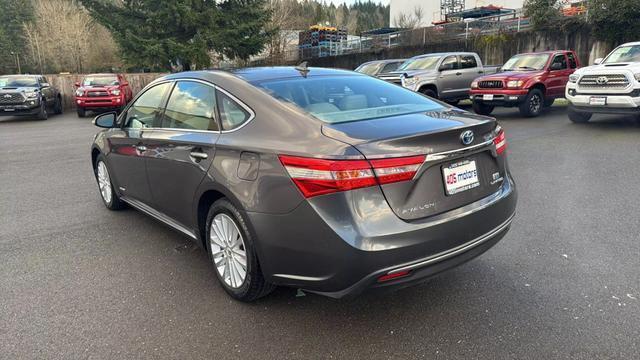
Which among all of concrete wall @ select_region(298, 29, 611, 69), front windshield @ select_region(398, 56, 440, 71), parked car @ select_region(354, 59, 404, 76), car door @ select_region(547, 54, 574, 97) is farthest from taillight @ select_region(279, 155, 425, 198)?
concrete wall @ select_region(298, 29, 611, 69)

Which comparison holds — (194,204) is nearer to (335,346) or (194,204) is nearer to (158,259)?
(158,259)

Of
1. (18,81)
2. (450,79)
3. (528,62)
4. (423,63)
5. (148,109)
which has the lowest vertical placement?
(450,79)

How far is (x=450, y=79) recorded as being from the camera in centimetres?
1544

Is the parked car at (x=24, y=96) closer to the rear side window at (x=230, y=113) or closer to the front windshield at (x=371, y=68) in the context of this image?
the front windshield at (x=371, y=68)

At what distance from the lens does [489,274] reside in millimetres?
3717

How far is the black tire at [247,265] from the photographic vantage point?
310cm

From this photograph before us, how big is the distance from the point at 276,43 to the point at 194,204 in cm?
3812

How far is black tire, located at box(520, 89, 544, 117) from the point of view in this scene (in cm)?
1289

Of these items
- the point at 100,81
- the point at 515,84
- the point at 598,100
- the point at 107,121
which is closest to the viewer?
the point at 107,121

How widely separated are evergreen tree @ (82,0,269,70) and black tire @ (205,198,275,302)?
24443mm

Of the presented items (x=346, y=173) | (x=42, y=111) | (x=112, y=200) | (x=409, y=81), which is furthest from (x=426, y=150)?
(x=42, y=111)

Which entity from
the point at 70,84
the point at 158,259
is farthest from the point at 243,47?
the point at 158,259

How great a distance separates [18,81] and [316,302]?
62.4ft

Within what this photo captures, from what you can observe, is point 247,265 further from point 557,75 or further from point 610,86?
point 557,75
